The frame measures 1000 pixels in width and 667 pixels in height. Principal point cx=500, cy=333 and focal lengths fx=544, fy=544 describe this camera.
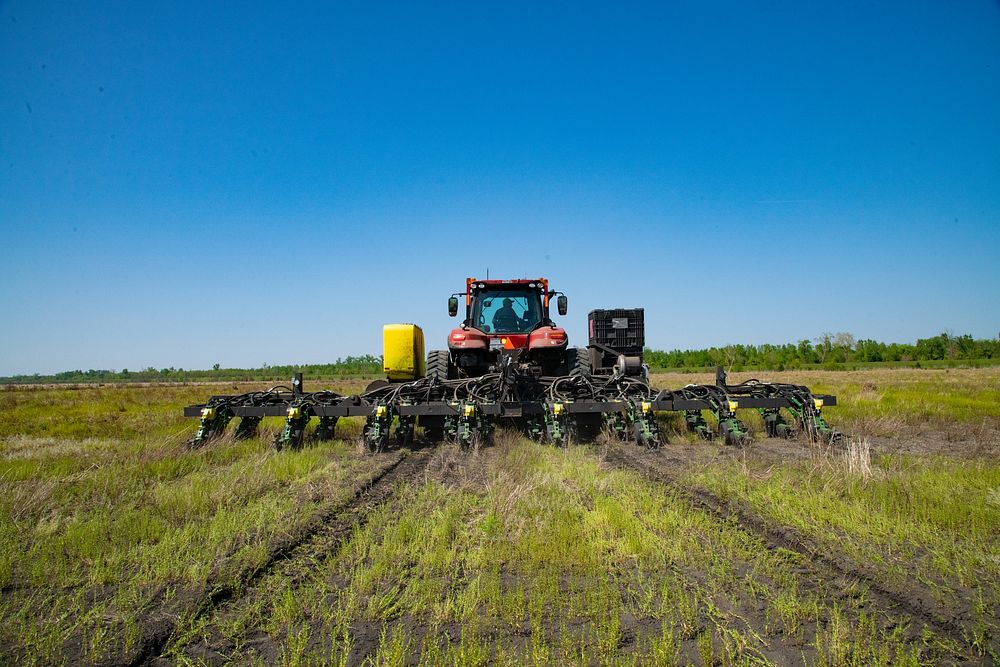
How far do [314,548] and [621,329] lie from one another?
926cm

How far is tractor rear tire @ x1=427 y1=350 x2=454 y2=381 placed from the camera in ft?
33.5

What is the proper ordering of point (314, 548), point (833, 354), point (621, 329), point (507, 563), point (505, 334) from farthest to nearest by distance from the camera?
1. point (833, 354)
2. point (621, 329)
3. point (505, 334)
4. point (314, 548)
5. point (507, 563)

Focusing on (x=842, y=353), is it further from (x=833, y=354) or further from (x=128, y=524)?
(x=128, y=524)

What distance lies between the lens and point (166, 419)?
41.2ft

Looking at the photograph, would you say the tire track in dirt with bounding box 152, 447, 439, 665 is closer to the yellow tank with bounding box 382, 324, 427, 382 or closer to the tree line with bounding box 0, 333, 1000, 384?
the yellow tank with bounding box 382, 324, 427, 382

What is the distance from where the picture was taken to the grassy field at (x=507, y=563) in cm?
250

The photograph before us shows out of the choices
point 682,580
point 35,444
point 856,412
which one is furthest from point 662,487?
point 35,444

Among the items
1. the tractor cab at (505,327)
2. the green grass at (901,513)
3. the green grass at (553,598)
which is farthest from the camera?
the tractor cab at (505,327)

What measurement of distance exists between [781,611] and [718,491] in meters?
2.29

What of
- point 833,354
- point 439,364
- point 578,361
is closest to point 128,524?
point 439,364

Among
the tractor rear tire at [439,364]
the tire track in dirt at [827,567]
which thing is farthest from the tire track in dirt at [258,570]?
the tractor rear tire at [439,364]

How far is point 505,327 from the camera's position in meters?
10.9

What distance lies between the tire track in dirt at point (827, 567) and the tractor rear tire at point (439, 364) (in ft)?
18.0

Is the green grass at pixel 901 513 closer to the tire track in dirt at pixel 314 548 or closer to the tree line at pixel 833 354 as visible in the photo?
the tire track in dirt at pixel 314 548
